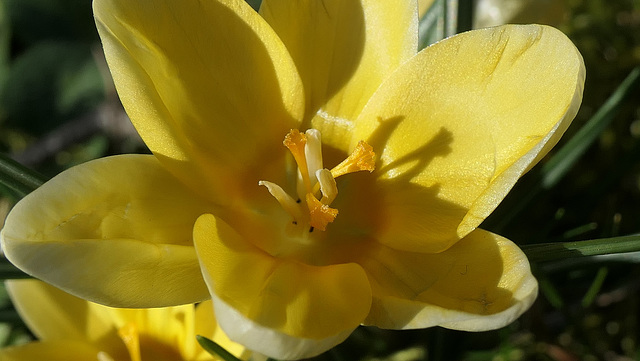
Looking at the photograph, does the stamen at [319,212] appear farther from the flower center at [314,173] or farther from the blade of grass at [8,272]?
the blade of grass at [8,272]

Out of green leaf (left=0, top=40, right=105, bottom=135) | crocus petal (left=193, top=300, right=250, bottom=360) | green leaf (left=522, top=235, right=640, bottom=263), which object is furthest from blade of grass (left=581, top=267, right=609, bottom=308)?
green leaf (left=0, top=40, right=105, bottom=135)

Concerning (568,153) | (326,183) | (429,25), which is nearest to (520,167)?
(326,183)

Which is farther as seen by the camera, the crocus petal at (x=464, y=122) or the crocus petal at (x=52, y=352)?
the crocus petal at (x=52, y=352)

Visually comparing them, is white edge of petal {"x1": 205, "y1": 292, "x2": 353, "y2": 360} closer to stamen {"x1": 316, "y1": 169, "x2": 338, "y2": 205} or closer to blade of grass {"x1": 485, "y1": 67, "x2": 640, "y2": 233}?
stamen {"x1": 316, "y1": 169, "x2": 338, "y2": 205}

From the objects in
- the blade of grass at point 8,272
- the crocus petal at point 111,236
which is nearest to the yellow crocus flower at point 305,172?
the crocus petal at point 111,236

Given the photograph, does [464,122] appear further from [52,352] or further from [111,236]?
[52,352]
